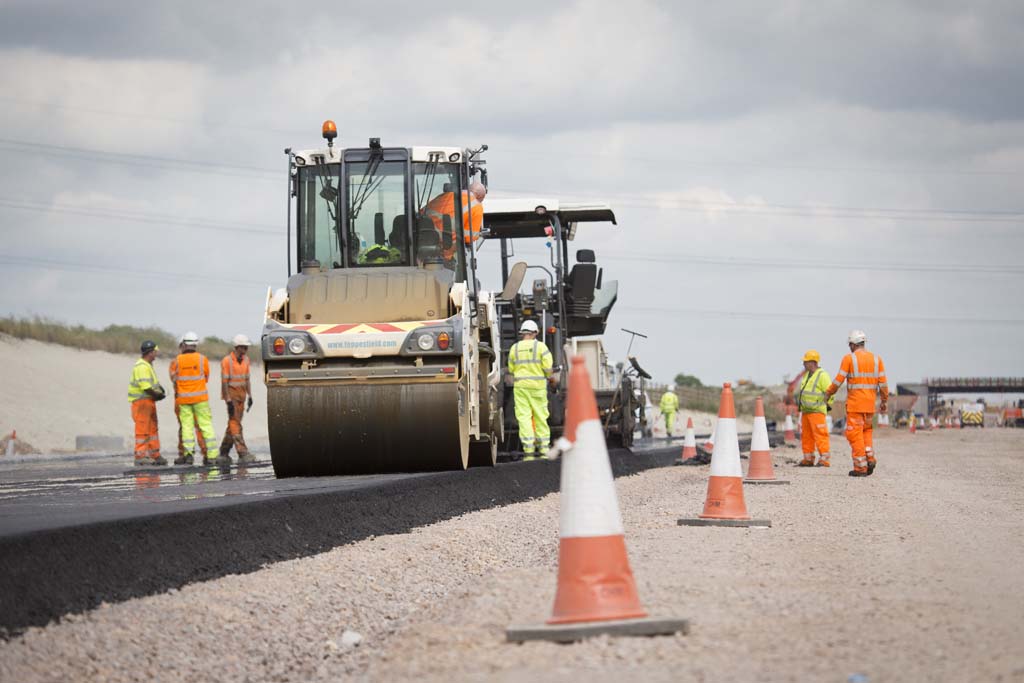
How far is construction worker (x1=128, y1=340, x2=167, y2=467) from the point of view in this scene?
17.0 m

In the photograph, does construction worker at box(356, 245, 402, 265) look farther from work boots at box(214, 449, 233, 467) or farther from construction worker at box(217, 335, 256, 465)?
construction worker at box(217, 335, 256, 465)

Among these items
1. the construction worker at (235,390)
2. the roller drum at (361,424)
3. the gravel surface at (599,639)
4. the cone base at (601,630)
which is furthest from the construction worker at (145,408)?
the cone base at (601,630)

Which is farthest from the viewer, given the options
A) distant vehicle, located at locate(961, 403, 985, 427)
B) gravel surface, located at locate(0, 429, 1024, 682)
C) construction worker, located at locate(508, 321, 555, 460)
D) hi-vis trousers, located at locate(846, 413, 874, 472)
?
distant vehicle, located at locate(961, 403, 985, 427)

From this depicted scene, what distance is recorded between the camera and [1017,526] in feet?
28.7

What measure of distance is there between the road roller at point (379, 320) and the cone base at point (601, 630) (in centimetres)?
604

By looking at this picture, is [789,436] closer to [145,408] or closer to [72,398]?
[145,408]

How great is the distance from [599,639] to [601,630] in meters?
0.05

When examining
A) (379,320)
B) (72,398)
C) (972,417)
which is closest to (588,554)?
(379,320)

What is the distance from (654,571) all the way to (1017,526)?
3788 millimetres

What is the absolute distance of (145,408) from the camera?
17172 mm

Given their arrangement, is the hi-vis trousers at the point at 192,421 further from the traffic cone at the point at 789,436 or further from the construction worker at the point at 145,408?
the traffic cone at the point at 789,436

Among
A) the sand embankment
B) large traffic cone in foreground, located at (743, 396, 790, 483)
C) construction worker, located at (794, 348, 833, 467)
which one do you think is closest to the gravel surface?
large traffic cone in foreground, located at (743, 396, 790, 483)

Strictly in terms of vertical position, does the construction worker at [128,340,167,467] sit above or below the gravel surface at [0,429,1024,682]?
above

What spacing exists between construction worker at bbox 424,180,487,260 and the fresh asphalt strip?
2.62 metres
